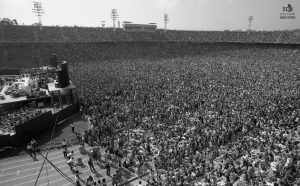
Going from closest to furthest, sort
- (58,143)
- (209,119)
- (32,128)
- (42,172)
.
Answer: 1. (42,172)
2. (58,143)
3. (32,128)
4. (209,119)

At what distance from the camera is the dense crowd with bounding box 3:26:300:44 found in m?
51.2

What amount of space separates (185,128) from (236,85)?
13.1m

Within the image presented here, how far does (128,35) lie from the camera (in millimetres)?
64562

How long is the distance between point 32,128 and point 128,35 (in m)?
54.5

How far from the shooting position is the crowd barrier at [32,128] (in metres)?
12.9

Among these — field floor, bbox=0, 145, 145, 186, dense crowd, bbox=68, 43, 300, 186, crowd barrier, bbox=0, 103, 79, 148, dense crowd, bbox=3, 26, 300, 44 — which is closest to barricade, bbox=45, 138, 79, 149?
field floor, bbox=0, 145, 145, 186

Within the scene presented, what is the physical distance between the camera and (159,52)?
187 feet

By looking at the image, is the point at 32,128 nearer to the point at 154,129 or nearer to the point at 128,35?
the point at 154,129

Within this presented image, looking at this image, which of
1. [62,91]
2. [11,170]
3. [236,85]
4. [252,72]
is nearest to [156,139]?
[11,170]

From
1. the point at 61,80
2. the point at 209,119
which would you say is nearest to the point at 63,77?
the point at 61,80

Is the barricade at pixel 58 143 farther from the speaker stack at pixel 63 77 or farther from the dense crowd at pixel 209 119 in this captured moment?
the speaker stack at pixel 63 77

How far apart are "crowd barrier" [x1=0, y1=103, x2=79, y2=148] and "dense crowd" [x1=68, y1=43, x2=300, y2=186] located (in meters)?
2.71

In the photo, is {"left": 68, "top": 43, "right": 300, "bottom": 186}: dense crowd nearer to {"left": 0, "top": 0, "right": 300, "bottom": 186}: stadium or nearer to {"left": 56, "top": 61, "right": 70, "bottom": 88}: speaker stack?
{"left": 0, "top": 0, "right": 300, "bottom": 186}: stadium

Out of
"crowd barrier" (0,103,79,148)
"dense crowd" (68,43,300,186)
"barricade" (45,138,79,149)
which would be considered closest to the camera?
"dense crowd" (68,43,300,186)
